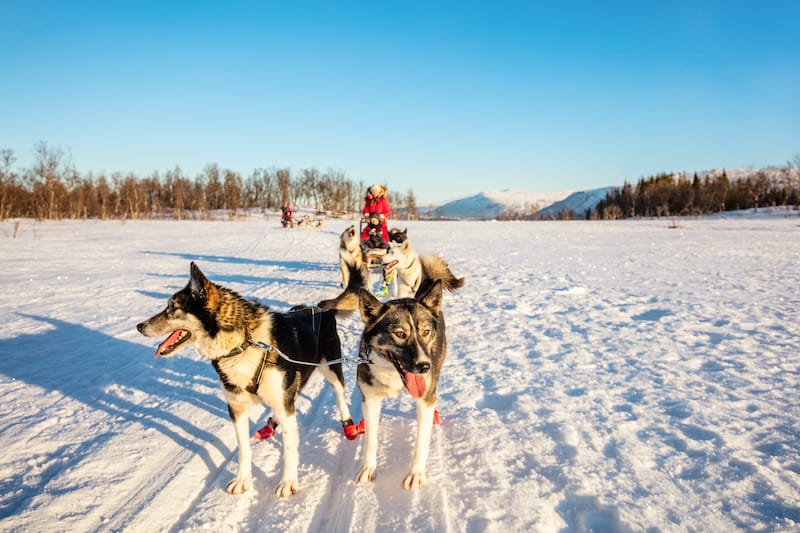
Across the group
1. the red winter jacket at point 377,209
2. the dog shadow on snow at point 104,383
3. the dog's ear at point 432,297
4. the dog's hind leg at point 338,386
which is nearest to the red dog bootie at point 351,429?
the dog's hind leg at point 338,386

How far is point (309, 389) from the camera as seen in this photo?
4.71 metres

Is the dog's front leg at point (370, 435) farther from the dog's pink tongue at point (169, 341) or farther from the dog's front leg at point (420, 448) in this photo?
the dog's pink tongue at point (169, 341)

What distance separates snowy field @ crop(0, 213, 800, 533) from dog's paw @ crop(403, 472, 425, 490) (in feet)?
0.20

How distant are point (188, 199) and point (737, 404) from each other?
81767 mm

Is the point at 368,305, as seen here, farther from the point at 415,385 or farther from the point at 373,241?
the point at 373,241

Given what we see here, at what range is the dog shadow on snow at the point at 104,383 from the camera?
338 cm

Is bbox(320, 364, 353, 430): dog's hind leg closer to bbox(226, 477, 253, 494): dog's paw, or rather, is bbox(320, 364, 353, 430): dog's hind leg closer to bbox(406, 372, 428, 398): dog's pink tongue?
bbox(226, 477, 253, 494): dog's paw

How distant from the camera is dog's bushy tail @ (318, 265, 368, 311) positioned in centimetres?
418

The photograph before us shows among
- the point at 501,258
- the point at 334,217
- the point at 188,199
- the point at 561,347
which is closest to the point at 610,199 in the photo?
the point at 334,217

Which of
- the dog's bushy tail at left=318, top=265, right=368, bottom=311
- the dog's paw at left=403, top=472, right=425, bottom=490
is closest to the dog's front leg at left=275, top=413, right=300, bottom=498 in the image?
the dog's paw at left=403, top=472, right=425, bottom=490

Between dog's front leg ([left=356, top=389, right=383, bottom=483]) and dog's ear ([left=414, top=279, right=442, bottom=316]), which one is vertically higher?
dog's ear ([left=414, top=279, right=442, bottom=316])

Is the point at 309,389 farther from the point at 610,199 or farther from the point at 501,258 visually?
the point at 610,199

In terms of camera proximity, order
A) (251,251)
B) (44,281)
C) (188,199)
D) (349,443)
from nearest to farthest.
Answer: (349,443) → (44,281) → (251,251) → (188,199)

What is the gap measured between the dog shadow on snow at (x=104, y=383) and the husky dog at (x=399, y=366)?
1288 millimetres
